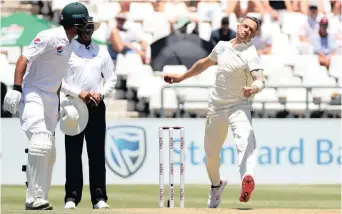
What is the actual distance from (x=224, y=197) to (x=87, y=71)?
13.1ft

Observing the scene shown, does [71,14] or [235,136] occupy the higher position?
[71,14]

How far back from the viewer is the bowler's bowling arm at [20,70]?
11156mm

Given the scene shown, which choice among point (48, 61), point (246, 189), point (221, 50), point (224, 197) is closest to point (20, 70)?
point (48, 61)

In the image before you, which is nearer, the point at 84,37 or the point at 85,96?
the point at 85,96

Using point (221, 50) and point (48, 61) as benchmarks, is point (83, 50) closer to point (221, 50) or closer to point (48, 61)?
point (48, 61)

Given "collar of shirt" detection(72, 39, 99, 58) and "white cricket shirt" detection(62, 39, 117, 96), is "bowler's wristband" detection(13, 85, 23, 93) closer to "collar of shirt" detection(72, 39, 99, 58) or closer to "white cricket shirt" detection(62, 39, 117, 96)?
"white cricket shirt" detection(62, 39, 117, 96)

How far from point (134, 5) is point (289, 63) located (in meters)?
3.75

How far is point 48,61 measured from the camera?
11.6 m

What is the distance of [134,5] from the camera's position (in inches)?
939

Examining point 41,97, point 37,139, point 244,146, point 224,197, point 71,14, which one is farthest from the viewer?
point 224,197

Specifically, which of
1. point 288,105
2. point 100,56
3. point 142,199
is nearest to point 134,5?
point 288,105

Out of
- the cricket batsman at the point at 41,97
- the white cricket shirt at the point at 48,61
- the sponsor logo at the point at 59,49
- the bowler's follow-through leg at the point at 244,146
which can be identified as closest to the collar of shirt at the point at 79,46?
the cricket batsman at the point at 41,97

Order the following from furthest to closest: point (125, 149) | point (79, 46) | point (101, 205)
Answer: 1. point (125, 149)
2. point (79, 46)
3. point (101, 205)

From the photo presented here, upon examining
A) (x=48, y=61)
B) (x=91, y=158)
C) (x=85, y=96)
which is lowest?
(x=91, y=158)
